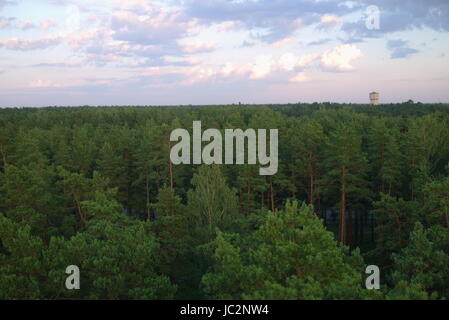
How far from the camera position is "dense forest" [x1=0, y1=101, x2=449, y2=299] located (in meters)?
13.3

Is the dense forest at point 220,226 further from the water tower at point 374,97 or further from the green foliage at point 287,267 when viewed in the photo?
the water tower at point 374,97

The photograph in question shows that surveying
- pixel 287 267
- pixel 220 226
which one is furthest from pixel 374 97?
pixel 287 267

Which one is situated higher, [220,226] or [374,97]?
[374,97]

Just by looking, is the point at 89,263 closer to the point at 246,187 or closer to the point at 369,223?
the point at 246,187

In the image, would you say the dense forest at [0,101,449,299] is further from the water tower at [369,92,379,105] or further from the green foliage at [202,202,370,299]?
the water tower at [369,92,379,105]

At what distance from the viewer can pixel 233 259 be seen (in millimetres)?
13398

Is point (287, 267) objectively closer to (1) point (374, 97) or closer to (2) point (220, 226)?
(2) point (220, 226)

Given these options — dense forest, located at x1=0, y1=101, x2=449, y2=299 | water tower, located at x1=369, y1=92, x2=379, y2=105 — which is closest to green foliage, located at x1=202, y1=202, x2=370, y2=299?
dense forest, located at x1=0, y1=101, x2=449, y2=299

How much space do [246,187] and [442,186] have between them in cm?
1471

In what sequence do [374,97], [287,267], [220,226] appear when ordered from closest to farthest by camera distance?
[287,267] < [220,226] < [374,97]

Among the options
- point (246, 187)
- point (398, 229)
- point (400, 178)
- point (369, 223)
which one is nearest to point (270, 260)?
point (398, 229)

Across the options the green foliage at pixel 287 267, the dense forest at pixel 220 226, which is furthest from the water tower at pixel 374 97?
the green foliage at pixel 287 267

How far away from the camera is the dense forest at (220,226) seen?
43.7 ft

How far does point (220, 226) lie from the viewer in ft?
69.0
